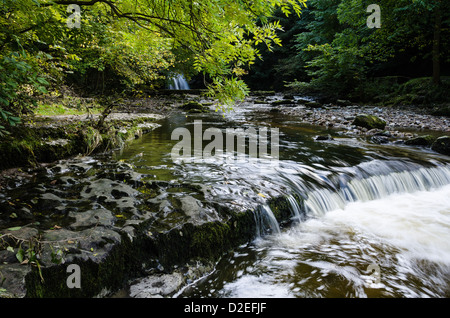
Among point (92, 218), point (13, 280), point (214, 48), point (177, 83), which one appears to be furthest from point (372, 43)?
point (13, 280)

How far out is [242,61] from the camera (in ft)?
→ 12.0

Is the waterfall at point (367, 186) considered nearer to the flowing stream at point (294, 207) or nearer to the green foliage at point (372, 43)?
the flowing stream at point (294, 207)

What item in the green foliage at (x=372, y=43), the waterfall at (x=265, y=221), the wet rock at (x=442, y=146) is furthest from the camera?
the green foliage at (x=372, y=43)

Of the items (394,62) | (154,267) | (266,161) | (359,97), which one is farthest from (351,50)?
(154,267)

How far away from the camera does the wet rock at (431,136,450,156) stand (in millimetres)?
7794

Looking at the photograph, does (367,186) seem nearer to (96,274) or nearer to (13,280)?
(96,274)

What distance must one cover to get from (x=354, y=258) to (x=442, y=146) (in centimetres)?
693

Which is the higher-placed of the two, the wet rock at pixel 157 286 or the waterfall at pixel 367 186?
the waterfall at pixel 367 186

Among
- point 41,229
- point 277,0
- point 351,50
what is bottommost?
point 41,229

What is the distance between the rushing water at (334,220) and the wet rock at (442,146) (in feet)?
1.59

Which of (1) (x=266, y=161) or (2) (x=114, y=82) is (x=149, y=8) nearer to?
(1) (x=266, y=161)

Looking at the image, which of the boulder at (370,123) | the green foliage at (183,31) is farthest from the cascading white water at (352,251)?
the boulder at (370,123)

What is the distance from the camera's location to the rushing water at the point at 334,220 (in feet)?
9.77

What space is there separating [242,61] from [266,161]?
3.26 metres
